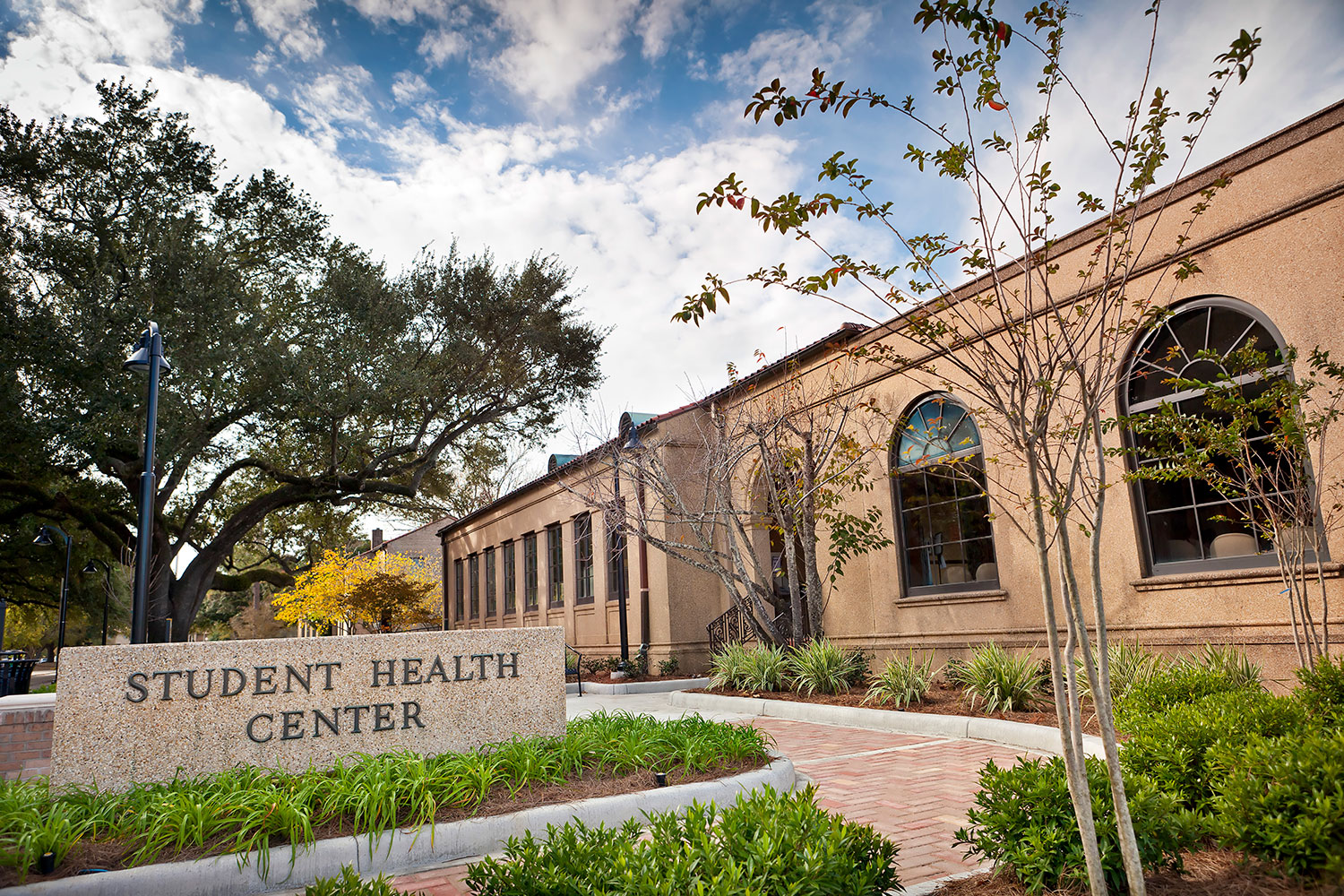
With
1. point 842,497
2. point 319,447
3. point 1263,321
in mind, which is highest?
point 319,447

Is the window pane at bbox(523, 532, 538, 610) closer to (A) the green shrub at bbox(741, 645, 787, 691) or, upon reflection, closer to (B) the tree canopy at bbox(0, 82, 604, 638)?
(B) the tree canopy at bbox(0, 82, 604, 638)

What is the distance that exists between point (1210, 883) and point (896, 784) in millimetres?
3358

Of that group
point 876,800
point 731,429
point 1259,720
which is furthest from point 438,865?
point 731,429

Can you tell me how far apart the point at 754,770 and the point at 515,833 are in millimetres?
2103

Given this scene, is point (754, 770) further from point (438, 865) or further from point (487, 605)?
point (487, 605)

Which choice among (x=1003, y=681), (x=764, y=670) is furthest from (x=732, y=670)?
(x=1003, y=681)

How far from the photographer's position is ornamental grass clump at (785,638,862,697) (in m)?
12.5

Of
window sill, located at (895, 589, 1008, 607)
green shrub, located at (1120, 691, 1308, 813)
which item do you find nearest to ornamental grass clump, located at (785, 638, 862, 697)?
window sill, located at (895, 589, 1008, 607)

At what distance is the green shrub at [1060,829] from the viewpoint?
3.73m

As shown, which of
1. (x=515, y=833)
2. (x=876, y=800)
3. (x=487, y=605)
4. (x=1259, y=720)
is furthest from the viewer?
(x=487, y=605)

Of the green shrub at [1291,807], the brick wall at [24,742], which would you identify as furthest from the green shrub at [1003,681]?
the brick wall at [24,742]

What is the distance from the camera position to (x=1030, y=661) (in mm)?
10172

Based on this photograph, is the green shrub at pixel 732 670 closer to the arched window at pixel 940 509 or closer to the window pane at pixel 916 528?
the arched window at pixel 940 509

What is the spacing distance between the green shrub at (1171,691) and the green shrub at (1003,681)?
2.50 metres
